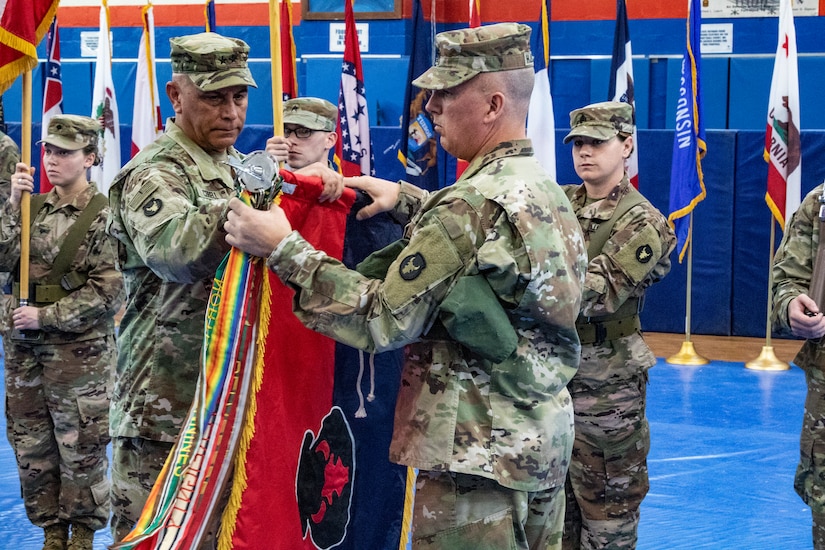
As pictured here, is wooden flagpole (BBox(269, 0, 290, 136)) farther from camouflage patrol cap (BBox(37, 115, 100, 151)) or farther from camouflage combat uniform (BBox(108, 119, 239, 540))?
camouflage patrol cap (BBox(37, 115, 100, 151))

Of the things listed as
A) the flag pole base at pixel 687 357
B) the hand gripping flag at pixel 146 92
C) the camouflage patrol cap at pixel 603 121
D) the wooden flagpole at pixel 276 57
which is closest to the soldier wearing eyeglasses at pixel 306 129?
the camouflage patrol cap at pixel 603 121

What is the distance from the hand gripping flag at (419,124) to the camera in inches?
311

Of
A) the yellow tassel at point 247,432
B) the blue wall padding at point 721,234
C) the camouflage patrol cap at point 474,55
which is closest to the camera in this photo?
the camouflage patrol cap at point 474,55

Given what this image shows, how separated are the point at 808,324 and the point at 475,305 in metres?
2.15

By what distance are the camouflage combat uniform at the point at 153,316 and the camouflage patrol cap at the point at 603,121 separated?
1833 millimetres

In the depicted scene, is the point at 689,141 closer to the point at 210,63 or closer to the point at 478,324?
the point at 210,63

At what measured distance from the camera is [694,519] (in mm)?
5480

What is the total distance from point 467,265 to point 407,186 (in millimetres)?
771

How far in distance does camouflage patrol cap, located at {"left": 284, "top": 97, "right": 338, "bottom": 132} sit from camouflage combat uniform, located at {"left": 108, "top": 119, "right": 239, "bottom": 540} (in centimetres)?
246

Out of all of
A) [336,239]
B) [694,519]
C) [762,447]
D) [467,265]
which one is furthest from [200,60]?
[762,447]

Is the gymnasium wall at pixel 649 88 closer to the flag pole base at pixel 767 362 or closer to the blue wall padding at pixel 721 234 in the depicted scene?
the blue wall padding at pixel 721 234

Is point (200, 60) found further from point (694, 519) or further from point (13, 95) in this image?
point (13, 95)

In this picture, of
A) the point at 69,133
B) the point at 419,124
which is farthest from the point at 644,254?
the point at 419,124

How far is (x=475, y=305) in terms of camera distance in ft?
8.17
